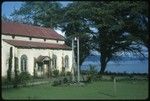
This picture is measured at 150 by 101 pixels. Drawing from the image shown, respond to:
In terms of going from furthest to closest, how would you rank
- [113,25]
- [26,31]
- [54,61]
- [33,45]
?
[113,25], [54,61], [26,31], [33,45]

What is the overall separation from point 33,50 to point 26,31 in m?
3.75

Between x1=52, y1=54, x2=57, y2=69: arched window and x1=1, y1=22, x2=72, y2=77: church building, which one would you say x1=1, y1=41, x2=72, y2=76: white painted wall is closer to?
x1=1, y1=22, x2=72, y2=77: church building

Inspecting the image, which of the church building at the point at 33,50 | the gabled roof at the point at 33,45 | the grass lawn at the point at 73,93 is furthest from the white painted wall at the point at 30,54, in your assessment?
the grass lawn at the point at 73,93

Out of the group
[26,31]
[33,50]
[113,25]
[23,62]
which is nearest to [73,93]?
[23,62]

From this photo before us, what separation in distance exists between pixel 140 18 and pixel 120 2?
3.44 metres

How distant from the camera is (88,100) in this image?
1848 cm

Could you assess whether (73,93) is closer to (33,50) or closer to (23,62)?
(23,62)

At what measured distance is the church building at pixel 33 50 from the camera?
34.8 metres

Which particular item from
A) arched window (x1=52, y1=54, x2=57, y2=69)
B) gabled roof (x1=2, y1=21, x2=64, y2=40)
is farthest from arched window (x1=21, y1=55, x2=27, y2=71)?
arched window (x1=52, y1=54, x2=57, y2=69)

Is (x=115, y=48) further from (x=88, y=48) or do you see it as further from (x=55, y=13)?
(x=55, y=13)

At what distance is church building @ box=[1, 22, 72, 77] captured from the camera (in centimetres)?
3485

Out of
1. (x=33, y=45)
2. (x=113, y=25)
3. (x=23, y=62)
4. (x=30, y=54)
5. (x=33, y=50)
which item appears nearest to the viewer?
(x=23, y=62)

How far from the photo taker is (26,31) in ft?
135

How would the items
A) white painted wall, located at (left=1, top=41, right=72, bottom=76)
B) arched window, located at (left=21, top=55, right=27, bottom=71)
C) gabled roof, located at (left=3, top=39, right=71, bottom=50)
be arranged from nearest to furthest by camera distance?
white painted wall, located at (left=1, top=41, right=72, bottom=76)
gabled roof, located at (left=3, top=39, right=71, bottom=50)
arched window, located at (left=21, top=55, right=27, bottom=71)
